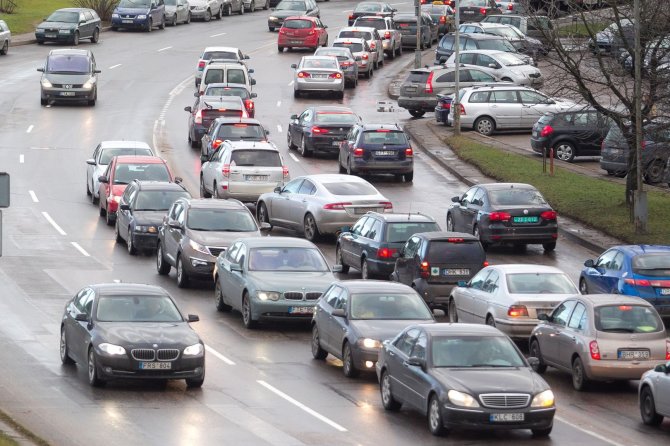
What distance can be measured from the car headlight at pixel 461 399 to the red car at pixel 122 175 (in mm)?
19430

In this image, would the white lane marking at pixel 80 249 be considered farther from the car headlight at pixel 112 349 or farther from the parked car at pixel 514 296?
the car headlight at pixel 112 349

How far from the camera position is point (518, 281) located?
2544 cm

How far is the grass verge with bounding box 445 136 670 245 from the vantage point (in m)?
36.4

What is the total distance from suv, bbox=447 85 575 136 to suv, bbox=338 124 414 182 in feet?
29.5

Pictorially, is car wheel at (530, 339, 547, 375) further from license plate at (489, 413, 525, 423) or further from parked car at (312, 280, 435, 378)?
license plate at (489, 413, 525, 423)

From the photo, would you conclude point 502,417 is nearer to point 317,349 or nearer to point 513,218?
point 317,349

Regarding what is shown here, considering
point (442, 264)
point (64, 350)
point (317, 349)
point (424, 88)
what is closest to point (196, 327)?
point (317, 349)

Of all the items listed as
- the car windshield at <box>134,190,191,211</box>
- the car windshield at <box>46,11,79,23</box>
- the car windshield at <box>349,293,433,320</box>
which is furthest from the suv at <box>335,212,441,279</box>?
the car windshield at <box>46,11,79,23</box>

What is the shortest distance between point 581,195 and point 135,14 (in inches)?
1736

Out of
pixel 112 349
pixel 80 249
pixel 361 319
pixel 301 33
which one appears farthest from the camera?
pixel 301 33

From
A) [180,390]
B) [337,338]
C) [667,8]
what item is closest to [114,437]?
[180,390]

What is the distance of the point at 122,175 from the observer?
1496 inches

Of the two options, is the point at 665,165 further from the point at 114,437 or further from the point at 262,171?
the point at 114,437

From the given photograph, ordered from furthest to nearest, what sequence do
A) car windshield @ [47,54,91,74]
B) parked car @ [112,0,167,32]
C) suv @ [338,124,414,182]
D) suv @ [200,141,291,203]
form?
parked car @ [112,0,167,32], car windshield @ [47,54,91,74], suv @ [338,124,414,182], suv @ [200,141,291,203]
